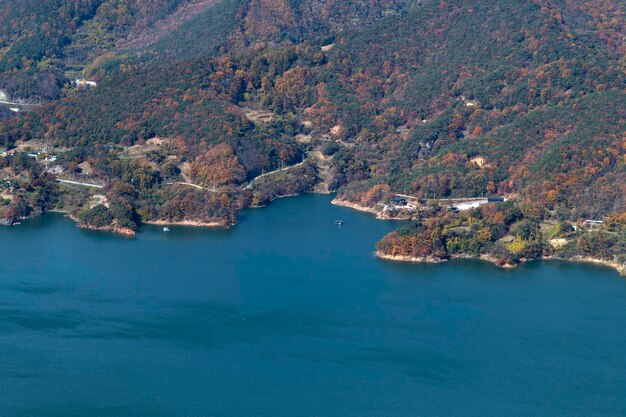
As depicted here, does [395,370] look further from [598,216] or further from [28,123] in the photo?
[28,123]

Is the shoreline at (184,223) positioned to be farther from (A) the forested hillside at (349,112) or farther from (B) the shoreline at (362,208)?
(B) the shoreline at (362,208)

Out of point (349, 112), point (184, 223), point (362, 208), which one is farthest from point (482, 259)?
point (349, 112)

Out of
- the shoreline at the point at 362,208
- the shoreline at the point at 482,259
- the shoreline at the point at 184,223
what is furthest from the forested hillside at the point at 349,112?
the shoreline at the point at 482,259

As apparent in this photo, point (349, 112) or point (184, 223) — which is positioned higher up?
point (349, 112)

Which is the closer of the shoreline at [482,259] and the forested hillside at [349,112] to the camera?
the shoreline at [482,259]

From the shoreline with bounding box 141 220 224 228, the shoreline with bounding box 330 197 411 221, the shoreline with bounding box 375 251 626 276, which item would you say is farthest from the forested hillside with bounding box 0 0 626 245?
the shoreline with bounding box 375 251 626 276

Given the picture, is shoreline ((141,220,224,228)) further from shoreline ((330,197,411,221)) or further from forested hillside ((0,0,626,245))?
shoreline ((330,197,411,221))

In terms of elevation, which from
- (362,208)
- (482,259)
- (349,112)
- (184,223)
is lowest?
(482,259)

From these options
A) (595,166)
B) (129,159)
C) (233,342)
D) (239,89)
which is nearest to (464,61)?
(239,89)

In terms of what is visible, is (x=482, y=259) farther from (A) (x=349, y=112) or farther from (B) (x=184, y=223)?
(A) (x=349, y=112)
